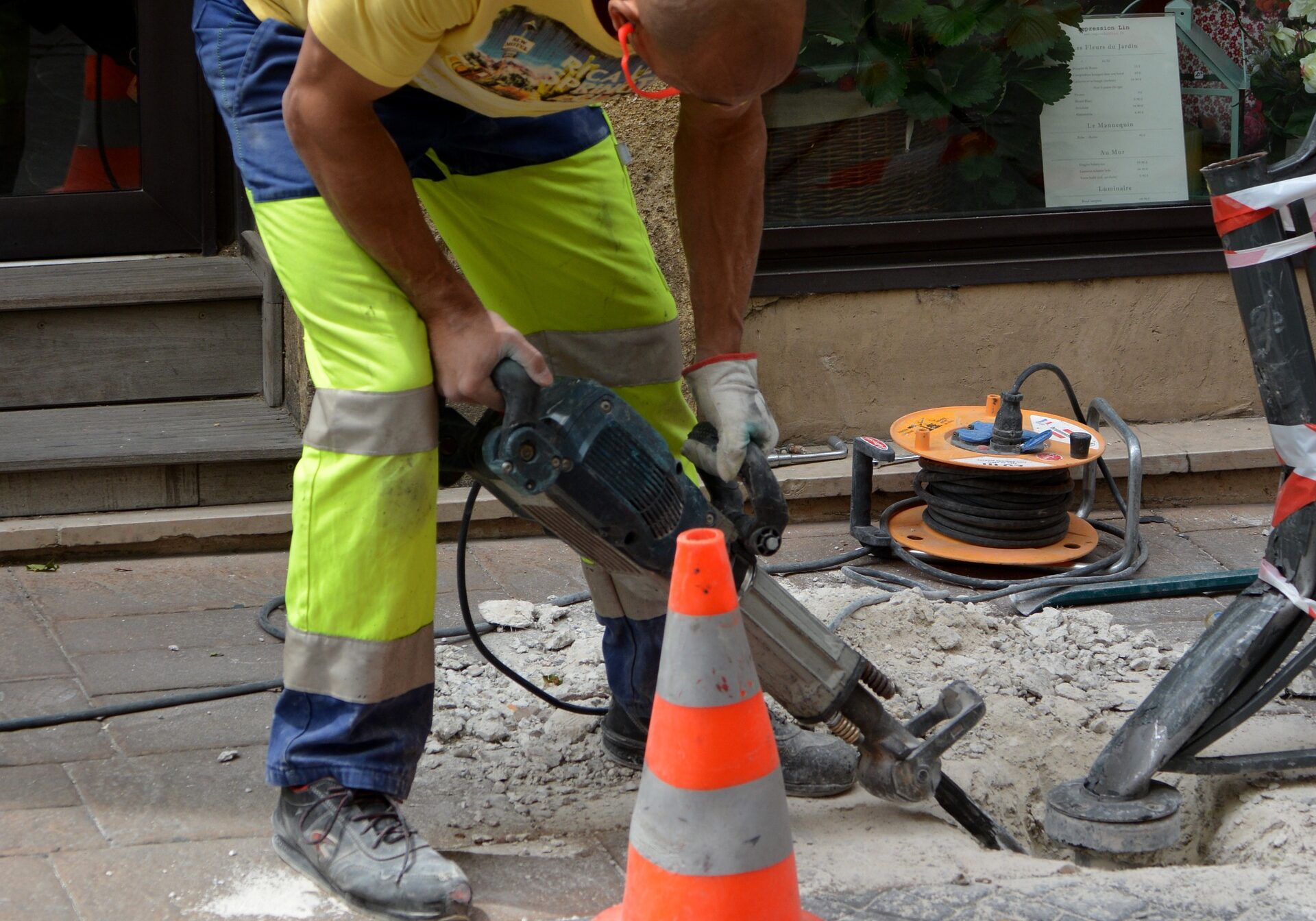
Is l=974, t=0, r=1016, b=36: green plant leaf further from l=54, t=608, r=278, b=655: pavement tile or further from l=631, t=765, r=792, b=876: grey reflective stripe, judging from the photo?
l=631, t=765, r=792, b=876: grey reflective stripe

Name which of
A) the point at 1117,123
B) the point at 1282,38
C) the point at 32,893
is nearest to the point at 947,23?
the point at 1117,123

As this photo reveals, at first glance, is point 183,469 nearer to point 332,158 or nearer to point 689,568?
point 332,158

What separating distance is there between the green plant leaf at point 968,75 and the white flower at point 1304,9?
992mm

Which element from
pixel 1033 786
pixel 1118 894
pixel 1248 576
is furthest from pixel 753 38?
pixel 1248 576

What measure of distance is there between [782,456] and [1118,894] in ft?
7.73

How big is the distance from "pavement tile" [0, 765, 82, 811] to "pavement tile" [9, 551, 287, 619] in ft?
2.76

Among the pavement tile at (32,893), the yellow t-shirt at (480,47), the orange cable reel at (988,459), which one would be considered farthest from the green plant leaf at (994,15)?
the pavement tile at (32,893)

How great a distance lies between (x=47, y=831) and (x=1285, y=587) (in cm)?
227

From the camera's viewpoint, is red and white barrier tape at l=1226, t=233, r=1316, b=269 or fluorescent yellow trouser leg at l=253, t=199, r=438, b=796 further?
red and white barrier tape at l=1226, t=233, r=1316, b=269

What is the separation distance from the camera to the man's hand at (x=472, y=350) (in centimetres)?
213

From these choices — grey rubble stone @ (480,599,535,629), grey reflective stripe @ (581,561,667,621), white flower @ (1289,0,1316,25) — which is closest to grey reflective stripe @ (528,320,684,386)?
grey reflective stripe @ (581,561,667,621)

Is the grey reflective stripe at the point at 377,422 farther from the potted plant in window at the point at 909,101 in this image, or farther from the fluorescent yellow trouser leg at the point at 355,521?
the potted plant in window at the point at 909,101

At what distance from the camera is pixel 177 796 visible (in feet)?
8.29

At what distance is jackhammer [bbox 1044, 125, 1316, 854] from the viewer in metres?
2.44
